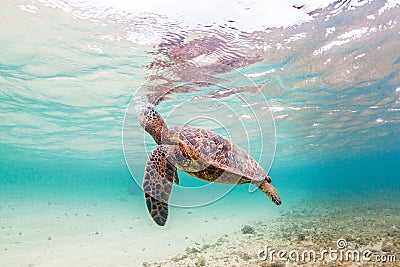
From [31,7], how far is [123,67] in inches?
193

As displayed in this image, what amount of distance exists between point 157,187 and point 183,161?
888mm

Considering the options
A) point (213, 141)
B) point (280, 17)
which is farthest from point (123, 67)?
Result: point (213, 141)

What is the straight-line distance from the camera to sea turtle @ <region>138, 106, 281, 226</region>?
17.0 ft

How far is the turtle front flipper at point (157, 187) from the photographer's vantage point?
5.08 m

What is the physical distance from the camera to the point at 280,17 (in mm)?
9586

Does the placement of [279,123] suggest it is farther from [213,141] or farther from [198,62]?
[213,141]
